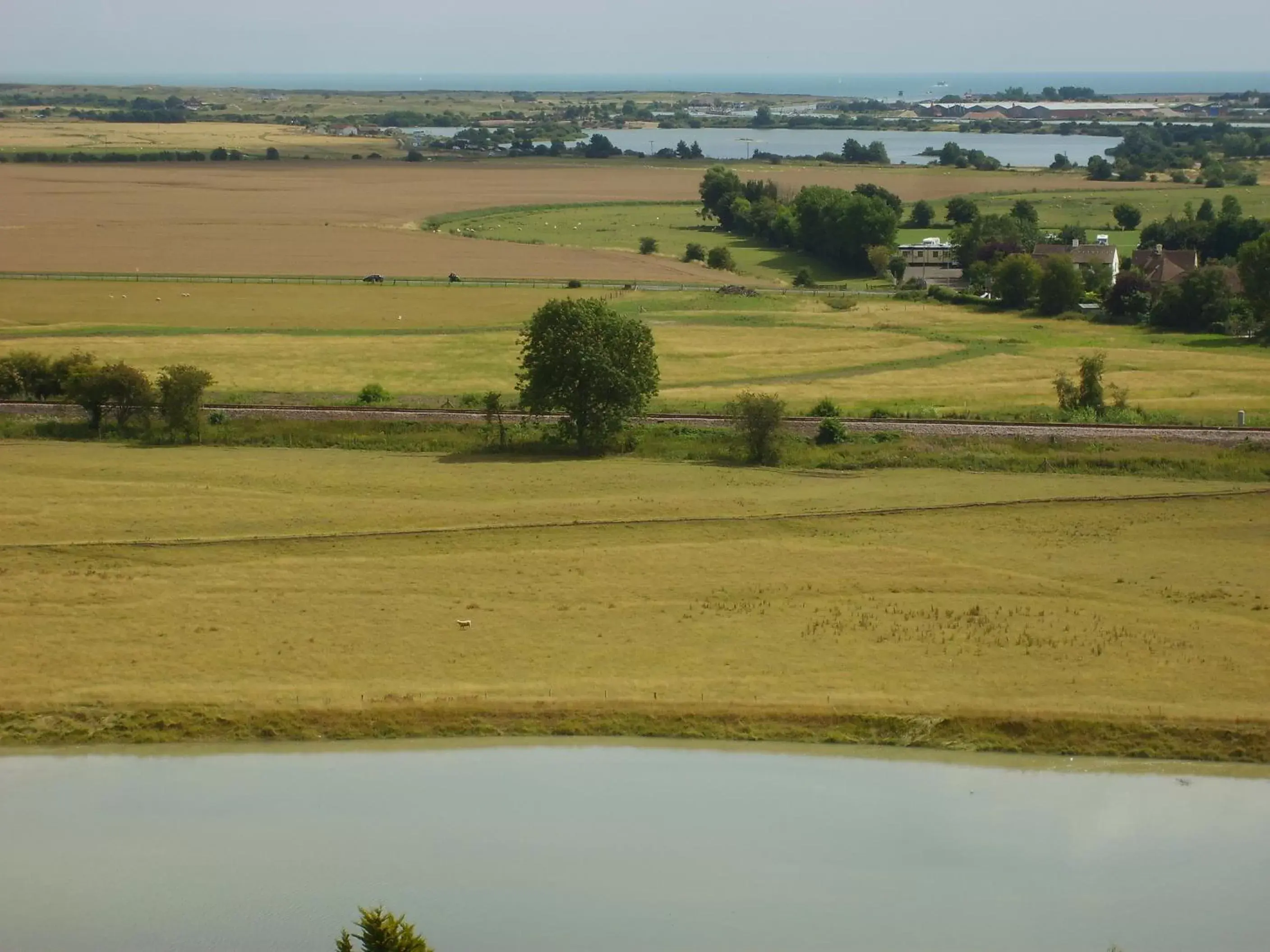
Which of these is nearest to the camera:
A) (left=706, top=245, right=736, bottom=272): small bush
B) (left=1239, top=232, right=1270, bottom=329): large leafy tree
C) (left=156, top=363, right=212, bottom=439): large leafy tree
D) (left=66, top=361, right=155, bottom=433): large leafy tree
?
(left=156, top=363, right=212, bottom=439): large leafy tree

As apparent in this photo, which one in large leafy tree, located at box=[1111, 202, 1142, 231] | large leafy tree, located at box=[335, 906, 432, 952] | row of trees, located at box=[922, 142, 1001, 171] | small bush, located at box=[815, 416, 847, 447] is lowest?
small bush, located at box=[815, 416, 847, 447]

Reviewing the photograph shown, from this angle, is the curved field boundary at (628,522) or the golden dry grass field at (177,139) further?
the golden dry grass field at (177,139)

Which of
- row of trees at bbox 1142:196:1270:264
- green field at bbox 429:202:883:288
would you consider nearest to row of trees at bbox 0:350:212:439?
green field at bbox 429:202:883:288

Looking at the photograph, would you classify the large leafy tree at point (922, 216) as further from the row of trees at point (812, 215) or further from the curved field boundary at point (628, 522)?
the curved field boundary at point (628, 522)

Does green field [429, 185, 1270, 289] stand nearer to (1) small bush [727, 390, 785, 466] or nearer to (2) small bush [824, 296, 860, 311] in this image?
(2) small bush [824, 296, 860, 311]

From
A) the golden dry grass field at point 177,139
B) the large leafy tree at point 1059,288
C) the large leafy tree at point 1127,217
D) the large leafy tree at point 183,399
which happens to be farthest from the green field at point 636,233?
the golden dry grass field at point 177,139

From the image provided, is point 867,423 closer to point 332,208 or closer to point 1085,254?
point 1085,254
